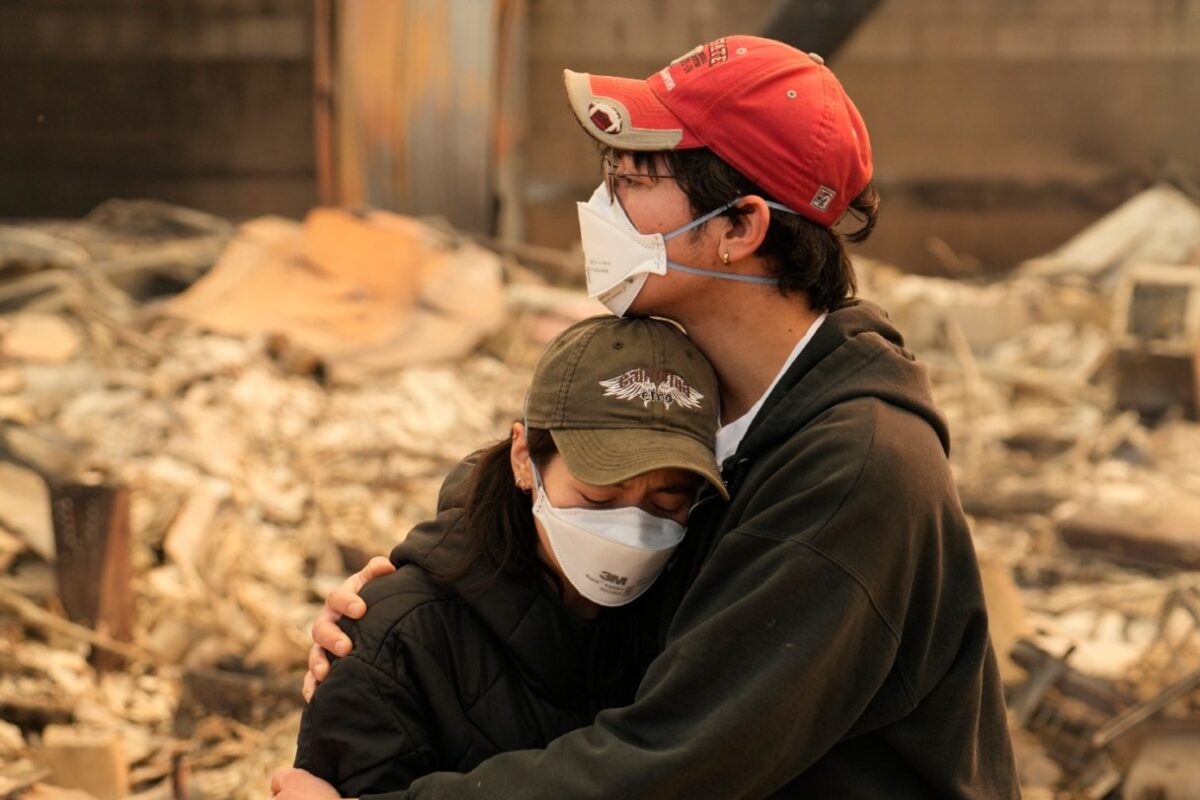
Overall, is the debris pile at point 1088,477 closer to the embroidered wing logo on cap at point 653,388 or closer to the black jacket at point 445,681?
the black jacket at point 445,681

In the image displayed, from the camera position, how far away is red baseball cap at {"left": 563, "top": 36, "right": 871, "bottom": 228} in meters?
1.88

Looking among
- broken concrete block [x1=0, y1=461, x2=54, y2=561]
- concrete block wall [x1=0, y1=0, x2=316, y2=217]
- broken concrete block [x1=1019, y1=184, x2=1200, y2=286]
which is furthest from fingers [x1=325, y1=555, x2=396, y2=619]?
concrete block wall [x1=0, y1=0, x2=316, y2=217]

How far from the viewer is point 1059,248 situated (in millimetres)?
11211

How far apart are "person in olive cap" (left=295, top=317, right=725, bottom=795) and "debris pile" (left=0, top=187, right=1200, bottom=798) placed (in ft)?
5.57

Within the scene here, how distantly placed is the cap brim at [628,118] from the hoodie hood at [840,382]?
323mm

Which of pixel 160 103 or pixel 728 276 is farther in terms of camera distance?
pixel 160 103

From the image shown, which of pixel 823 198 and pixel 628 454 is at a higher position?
pixel 823 198

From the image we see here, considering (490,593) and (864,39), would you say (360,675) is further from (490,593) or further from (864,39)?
(864,39)

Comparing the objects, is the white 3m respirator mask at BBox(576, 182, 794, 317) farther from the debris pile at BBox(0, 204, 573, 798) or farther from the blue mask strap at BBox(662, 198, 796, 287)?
the debris pile at BBox(0, 204, 573, 798)

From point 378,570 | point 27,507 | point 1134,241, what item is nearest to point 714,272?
point 378,570

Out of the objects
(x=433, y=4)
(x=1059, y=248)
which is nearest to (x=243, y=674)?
(x=433, y=4)

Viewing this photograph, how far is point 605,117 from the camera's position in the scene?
6.35 feet

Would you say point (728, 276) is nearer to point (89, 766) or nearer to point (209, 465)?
point (89, 766)

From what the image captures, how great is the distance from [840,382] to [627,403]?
279 millimetres
